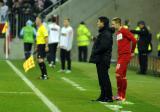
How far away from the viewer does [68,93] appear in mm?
16938

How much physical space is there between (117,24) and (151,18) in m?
21.0

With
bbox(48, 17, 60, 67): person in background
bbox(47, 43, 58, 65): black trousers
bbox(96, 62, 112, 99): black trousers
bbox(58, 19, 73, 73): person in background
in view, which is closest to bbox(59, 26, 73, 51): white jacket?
bbox(58, 19, 73, 73): person in background

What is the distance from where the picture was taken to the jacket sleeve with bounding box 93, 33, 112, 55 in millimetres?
15008

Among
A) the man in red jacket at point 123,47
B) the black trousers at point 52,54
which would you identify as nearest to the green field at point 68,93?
the man in red jacket at point 123,47

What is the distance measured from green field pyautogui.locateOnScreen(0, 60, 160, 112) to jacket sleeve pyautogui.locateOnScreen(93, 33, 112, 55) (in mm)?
1250

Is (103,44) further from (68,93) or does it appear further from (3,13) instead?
(3,13)

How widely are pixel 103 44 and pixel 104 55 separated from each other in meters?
0.29

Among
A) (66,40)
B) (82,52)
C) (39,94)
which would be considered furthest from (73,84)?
(82,52)

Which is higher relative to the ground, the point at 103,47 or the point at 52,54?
the point at 103,47

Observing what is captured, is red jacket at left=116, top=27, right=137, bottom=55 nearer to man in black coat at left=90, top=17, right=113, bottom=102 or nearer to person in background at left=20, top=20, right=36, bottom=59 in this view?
man in black coat at left=90, top=17, right=113, bottom=102

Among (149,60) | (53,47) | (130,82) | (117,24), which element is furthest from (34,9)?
(117,24)

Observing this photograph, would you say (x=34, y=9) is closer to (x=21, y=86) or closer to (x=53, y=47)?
(x=53, y=47)

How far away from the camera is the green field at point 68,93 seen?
14.0 m

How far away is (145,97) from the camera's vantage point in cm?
1695
